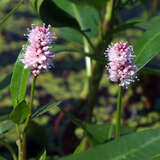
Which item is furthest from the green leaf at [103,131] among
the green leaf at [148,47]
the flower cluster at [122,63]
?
the flower cluster at [122,63]

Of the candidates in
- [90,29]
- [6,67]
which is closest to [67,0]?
[90,29]

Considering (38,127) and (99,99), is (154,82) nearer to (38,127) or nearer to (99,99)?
(99,99)

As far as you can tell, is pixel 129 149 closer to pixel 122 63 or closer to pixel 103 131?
pixel 122 63

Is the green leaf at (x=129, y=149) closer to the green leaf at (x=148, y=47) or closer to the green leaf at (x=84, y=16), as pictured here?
the green leaf at (x=148, y=47)

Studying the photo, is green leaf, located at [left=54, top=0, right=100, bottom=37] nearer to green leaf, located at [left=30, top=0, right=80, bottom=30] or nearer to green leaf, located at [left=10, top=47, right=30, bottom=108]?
green leaf, located at [left=30, top=0, right=80, bottom=30]

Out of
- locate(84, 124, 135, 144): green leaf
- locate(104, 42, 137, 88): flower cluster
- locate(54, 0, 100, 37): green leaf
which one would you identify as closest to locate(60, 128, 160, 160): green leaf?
locate(104, 42, 137, 88): flower cluster

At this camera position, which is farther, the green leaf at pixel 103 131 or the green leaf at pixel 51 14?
the green leaf at pixel 103 131
